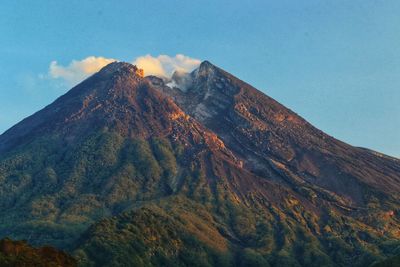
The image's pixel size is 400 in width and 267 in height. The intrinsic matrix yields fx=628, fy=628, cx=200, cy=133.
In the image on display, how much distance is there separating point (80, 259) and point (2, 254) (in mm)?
65042

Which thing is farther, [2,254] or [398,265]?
[398,265]

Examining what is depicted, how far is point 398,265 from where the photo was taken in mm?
199875

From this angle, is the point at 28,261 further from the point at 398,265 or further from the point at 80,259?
the point at 398,265

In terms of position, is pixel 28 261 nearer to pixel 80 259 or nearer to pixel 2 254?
pixel 2 254

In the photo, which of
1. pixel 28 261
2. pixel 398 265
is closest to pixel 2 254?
pixel 28 261

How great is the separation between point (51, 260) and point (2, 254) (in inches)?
414

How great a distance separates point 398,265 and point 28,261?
120734 millimetres

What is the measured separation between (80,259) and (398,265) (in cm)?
10117

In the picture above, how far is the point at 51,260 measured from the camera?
139 metres

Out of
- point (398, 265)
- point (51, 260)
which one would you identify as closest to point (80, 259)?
point (51, 260)

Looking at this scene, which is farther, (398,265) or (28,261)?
(398,265)

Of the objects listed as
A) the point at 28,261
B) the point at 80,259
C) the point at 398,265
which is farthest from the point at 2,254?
the point at 398,265

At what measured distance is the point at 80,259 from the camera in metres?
200

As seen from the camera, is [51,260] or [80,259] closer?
[51,260]
